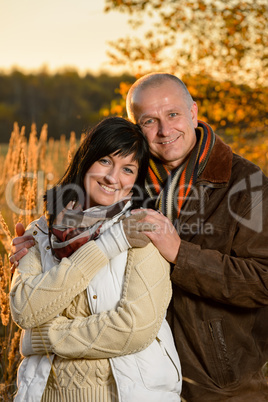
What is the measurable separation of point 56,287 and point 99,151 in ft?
2.29

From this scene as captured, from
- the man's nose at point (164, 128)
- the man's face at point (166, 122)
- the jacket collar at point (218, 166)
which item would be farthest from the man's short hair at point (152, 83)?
the jacket collar at point (218, 166)

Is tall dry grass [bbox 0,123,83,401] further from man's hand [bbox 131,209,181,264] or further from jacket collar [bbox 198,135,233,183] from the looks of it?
jacket collar [bbox 198,135,233,183]

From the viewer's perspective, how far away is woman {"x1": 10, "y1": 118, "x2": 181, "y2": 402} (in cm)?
185

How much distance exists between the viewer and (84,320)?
6.21 ft

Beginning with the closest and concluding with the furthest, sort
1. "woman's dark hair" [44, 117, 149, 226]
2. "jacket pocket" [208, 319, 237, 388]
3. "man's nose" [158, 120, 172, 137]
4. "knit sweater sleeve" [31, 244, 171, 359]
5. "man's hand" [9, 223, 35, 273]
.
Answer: "knit sweater sleeve" [31, 244, 171, 359]
"man's hand" [9, 223, 35, 273]
"woman's dark hair" [44, 117, 149, 226]
"jacket pocket" [208, 319, 237, 388]
"man's nose" [158, 120, 172, 137]

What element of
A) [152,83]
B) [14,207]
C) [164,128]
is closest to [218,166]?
[164,128]

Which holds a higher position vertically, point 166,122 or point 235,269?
point 166,122

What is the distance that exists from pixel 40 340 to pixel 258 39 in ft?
15.4

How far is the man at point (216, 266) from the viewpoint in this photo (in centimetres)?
224

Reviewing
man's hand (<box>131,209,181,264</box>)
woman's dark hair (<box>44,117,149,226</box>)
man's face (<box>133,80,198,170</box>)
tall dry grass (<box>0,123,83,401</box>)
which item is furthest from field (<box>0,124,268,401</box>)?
man's hand (<box>131,209,181,264</box>)

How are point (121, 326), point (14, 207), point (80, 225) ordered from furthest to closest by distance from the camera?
point (14, 207), point (80, 225), point (121, 326)

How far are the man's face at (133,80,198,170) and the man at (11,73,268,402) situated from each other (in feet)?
0.04

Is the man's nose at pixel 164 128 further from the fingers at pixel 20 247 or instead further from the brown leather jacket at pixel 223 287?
the fingers at pixel 20 247

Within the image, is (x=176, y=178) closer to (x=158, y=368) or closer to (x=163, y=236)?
(x=163, y=236)
